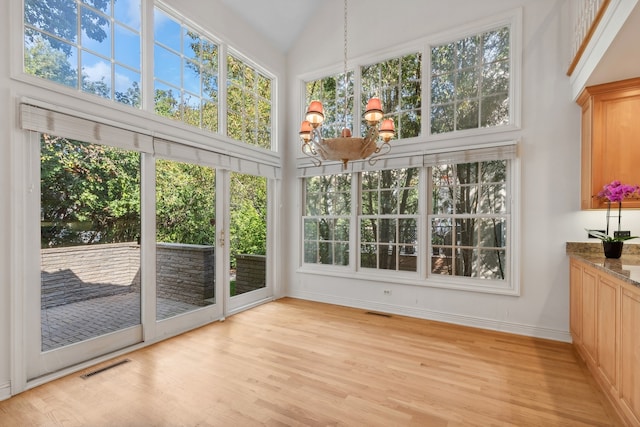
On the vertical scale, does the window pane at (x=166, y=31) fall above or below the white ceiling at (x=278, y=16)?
below

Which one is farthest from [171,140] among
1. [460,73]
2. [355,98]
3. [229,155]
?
[460,73]

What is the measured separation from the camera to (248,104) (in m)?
4.82

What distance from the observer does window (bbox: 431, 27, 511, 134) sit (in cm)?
389

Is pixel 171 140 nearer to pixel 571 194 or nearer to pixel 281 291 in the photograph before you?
pixel 281 291

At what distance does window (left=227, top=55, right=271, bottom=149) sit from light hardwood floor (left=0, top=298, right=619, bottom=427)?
9.39 feet

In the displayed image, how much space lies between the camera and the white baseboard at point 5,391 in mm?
2334

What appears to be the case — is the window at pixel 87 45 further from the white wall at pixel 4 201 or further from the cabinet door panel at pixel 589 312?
the cabinet door panel at pixel 589 312

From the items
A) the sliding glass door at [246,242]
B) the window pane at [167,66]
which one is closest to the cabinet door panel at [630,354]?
the sliding glass door at [246,242]

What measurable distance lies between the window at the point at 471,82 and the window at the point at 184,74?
119 inches

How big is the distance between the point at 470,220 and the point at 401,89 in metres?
2.10

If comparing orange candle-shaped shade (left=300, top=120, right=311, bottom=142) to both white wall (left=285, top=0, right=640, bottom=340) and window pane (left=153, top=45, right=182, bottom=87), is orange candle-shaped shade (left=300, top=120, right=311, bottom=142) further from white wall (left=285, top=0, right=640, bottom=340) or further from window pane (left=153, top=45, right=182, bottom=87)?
white wall (left=285, top=0, right=640, bottom=340)

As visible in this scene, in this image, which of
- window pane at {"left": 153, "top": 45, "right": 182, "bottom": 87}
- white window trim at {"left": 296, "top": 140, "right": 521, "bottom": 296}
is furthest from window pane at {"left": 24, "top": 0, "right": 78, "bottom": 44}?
white window trim at {"left": 296, "top": 140, "right": 521, "bottom": 296}

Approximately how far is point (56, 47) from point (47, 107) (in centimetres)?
58

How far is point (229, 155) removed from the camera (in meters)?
4.32
